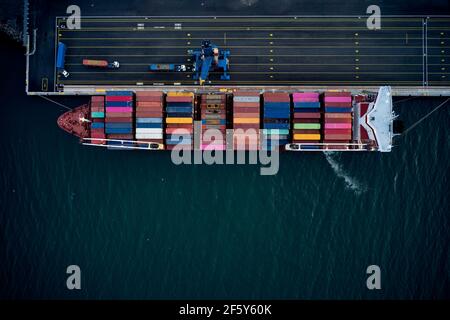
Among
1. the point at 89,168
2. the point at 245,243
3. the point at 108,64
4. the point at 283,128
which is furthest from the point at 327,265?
the point at 108,64

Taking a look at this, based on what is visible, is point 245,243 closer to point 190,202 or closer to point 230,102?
point 190,202

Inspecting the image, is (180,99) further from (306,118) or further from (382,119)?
(382,119)

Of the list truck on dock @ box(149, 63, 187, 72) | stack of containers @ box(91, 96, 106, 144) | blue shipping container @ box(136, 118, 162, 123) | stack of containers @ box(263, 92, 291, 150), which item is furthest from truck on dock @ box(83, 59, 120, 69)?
stack of containers @ box(263, 92, 291, 150)

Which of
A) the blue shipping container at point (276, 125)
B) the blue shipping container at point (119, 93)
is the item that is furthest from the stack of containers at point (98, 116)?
the blue shipping container at point (276, 125)

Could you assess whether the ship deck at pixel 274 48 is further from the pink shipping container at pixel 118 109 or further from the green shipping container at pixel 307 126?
the green shipping container at pixel 307 126

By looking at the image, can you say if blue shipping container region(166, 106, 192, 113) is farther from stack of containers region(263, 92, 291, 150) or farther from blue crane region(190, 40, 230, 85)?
stack of containers region(263, 92, 291, 150)

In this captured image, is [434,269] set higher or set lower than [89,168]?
lower
